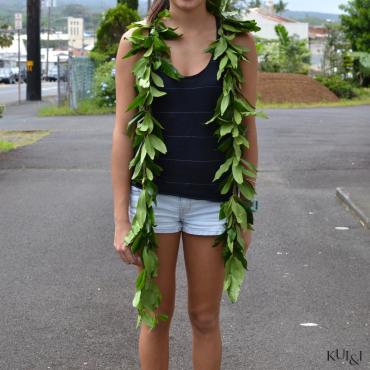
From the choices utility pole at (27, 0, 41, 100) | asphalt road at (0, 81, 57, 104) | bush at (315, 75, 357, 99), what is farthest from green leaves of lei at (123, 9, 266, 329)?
asphalt road at (0, 81, 57, 104)

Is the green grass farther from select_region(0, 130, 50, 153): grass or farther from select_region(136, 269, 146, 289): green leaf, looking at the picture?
select_region(136, 269, 146, 289): green leaf

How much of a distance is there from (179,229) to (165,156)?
30 centimetres

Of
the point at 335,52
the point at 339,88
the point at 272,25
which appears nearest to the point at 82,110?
the point at 339,88

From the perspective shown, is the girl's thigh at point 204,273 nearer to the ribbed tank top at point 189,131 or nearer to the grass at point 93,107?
the ribbed tank top at point 189,131

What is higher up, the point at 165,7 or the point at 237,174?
the point at 165,7

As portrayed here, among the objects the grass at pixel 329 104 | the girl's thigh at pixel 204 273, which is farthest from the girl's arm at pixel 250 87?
the grass at pixel 329 104

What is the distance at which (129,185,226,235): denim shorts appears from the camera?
12.2 ft

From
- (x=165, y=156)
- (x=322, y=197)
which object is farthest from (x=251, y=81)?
(x=322, y=197)

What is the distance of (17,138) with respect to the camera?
64.4ft

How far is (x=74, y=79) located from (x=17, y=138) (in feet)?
32.2

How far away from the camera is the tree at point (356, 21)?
47781 millimetres

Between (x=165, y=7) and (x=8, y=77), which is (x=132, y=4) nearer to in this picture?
(x=165, y=7)

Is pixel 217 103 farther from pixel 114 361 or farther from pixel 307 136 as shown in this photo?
pixel 307 136

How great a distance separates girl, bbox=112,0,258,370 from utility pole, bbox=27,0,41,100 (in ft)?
112
